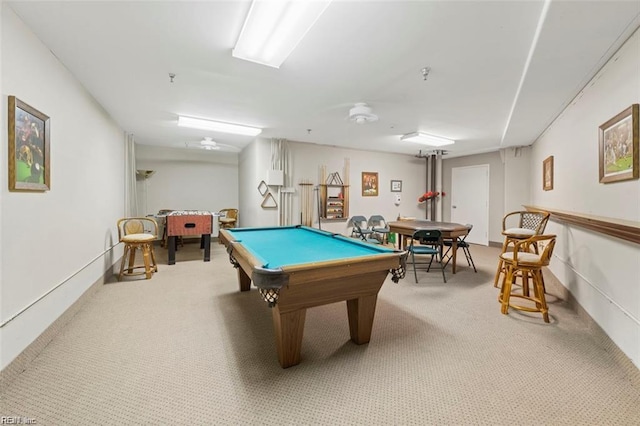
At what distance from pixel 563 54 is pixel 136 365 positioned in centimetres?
393

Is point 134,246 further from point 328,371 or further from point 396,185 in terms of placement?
point 396,185

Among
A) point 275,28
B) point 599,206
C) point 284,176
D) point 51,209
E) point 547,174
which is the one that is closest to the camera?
point 275,28

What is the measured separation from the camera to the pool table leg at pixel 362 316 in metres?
2.13

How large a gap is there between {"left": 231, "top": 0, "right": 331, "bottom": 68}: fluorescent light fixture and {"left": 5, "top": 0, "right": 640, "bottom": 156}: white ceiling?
0.09 metres

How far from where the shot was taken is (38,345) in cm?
199

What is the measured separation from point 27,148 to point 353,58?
101 inches

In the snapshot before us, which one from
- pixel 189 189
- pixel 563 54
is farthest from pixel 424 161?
pixel 189 189

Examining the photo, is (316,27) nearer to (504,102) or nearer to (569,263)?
(504,102)

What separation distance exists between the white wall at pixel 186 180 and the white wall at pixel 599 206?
670 centimetres

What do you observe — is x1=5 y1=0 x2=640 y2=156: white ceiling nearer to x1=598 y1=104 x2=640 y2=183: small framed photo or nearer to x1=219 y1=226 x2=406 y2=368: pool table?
x1=598 y1=104 x2=640 y2=183: small framed photo

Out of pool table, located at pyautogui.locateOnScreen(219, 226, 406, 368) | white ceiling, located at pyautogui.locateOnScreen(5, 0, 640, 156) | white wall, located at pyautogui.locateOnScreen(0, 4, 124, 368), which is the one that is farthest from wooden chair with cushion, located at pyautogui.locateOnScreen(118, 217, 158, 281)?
pool table, located at pyautogui.locateOnScreen(219, 226, 406, 368)

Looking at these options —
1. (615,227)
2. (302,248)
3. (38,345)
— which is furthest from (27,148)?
(615,227)

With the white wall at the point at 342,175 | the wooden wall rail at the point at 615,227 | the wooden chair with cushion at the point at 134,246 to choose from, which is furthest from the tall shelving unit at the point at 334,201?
the wooden wall rail at the point at 615,227

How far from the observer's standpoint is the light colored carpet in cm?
147
